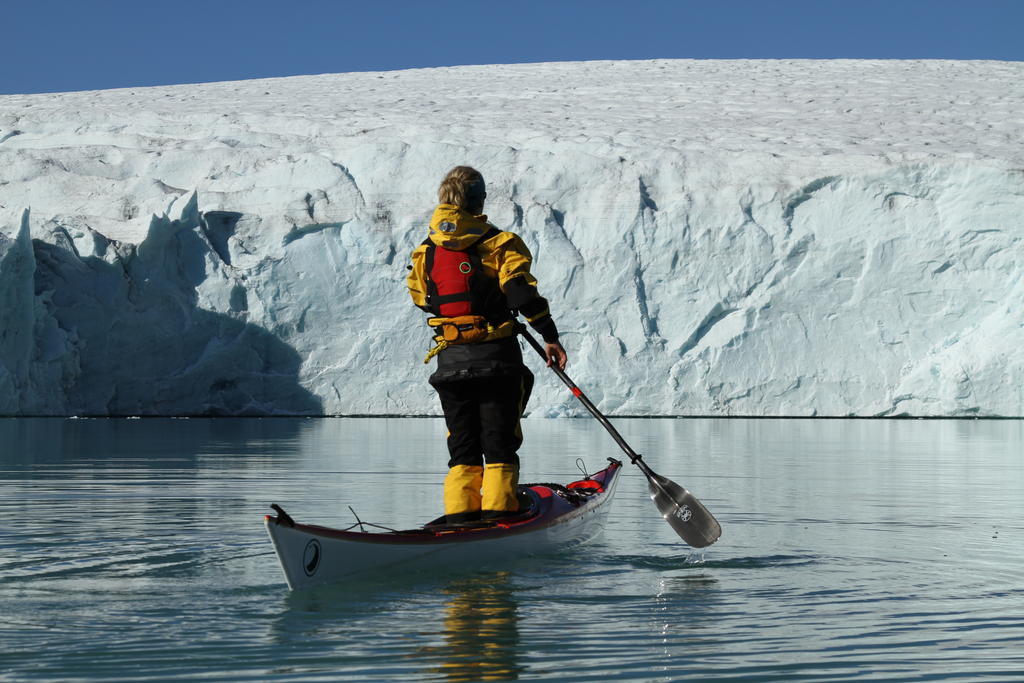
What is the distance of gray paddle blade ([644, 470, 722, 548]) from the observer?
15.6ft

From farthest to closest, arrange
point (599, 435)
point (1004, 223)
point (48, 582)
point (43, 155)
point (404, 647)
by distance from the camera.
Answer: point (43, 155) < point (1004, 223) < point (599, 435) < point (48, 582) < point (404, 647)

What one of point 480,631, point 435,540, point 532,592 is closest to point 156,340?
point 435,540

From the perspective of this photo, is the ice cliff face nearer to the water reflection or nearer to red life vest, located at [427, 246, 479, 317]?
red life vest, located at [427, 246, 479, 317]

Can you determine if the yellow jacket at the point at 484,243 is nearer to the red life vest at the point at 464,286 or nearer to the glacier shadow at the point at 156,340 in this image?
the red life vest at the point at 464,286

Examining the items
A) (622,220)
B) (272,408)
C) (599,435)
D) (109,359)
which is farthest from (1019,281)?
(109,359)

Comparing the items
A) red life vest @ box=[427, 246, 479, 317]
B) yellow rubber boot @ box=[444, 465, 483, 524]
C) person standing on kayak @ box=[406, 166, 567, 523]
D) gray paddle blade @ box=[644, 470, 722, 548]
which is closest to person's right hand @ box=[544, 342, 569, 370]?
person standing on kayak @ box=[406, 166, 567, 523]

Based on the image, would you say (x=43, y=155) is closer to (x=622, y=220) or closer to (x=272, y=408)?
(x=272, y=408)

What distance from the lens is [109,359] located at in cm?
2070

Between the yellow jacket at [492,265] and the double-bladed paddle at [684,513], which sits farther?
the double-bladed paddle at [684,513]

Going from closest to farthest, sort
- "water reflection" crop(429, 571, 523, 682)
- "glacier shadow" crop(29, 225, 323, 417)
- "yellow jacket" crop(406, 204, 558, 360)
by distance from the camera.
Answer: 1. "water reflection" crop(429, 571, 523, 682)
2. "yellow jacket" crop(406, 204, 558, 360)
3. "glacier shadow" crop(29, 225, 323, 417)

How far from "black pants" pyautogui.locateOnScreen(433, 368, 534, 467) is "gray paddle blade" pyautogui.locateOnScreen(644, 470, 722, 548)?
0.76 metres

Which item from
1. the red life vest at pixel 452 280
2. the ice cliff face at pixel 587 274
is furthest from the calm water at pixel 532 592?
the ice cliff face at pixel 587 274

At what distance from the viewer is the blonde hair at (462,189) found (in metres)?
4.56

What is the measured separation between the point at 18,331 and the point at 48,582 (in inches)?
650
